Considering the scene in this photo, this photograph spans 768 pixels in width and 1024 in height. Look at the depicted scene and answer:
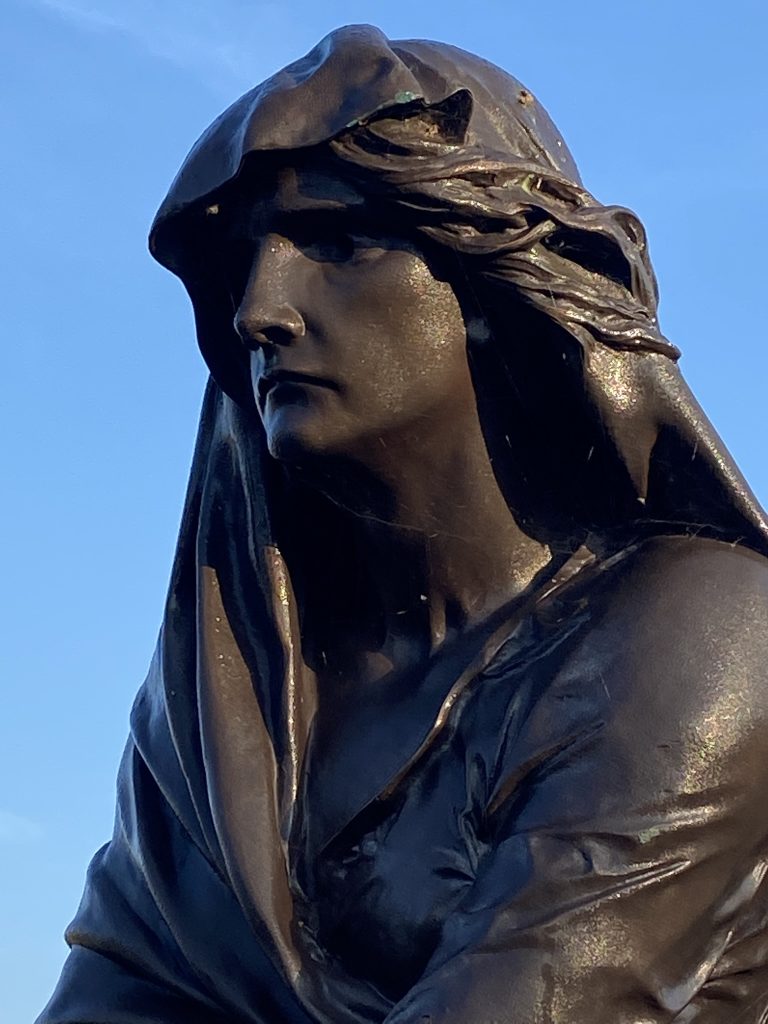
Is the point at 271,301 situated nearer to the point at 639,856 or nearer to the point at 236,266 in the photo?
the point at 236,266

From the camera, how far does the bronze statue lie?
471cm

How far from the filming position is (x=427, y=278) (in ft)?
17.1

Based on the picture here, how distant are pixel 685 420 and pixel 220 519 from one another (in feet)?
4.23

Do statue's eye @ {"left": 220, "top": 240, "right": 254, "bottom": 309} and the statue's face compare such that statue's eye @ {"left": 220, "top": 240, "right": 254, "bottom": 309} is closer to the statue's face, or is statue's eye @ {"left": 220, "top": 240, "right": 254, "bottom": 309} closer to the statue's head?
the statue's head

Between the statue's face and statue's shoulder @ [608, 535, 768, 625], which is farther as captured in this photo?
the statue's face

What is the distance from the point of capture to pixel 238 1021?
16.8ft

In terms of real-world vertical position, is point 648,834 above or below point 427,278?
below

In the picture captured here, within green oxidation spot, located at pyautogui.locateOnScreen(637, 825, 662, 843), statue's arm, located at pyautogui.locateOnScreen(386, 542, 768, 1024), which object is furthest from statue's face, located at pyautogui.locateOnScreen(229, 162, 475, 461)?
green oxidation spot, located at pyautogui.locateOnScreen(637, 825, 662, 843)

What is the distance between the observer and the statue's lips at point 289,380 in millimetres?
5176

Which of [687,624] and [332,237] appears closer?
[687,624]

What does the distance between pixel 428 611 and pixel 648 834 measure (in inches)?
41.1

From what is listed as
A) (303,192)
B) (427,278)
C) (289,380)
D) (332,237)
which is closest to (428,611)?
(289,380)

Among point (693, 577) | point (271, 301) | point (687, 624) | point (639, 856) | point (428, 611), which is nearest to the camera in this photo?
point (639, 856)

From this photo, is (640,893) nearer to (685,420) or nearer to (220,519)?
(685,420)
